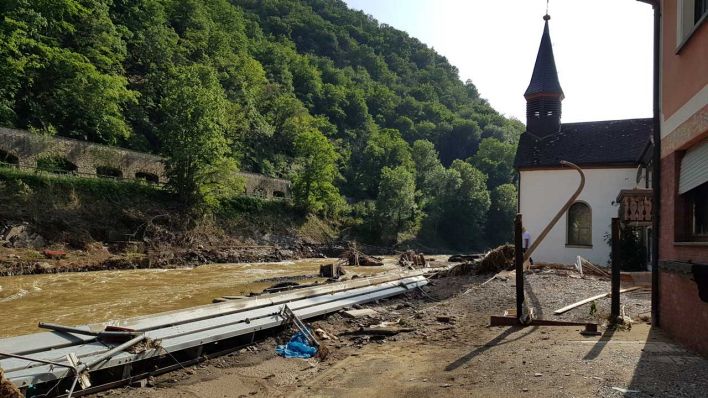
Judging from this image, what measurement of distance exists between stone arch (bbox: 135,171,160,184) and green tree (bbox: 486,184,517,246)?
4912 cm

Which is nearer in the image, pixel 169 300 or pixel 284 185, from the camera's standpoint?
pixel 169 300

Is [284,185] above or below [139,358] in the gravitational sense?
above

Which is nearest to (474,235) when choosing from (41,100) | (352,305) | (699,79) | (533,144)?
(533,144)

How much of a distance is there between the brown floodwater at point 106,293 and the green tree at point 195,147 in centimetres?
1405

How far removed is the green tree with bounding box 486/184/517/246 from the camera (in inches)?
2832

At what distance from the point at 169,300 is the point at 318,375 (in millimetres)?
10720

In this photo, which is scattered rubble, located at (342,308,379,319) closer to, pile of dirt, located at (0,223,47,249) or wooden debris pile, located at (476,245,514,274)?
wooden debris pile, located at (476,245,514,274)

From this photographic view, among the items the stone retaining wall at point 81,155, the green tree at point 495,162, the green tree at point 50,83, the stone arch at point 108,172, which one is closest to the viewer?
the stone retaining wall at point 81,155

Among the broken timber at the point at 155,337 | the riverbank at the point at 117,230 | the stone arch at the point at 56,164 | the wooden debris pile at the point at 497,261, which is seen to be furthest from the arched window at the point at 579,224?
the stone arch at the point at 56,164

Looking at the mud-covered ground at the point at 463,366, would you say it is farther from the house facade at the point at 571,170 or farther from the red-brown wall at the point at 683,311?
the house facade at the point at 571,170

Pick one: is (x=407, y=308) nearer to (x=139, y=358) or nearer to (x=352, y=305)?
(x=352, y=305)

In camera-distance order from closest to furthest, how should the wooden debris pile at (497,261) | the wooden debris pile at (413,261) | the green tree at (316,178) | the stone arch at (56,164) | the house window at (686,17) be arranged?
the house window at (686,17) < the wooden debris pile at (497,261) < the wooden debris pile at (413,261) < the stone arch at (56,164) < the green tree at (316,178)

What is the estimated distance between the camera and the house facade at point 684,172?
6.45 m

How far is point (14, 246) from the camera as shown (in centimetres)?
2598
